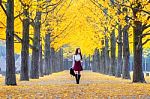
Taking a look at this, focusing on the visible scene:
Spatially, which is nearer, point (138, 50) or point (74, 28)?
point (138, 50)

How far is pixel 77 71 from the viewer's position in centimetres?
2403

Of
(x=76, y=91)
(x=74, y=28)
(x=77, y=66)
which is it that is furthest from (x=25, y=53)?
(x=74, y=28)

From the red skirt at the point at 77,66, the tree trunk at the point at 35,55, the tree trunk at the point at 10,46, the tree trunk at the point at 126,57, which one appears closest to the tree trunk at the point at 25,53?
the tree trunk at the point at 35,55

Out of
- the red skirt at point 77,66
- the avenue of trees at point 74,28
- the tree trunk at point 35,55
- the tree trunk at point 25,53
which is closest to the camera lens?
the avenue of trees at point 74,28

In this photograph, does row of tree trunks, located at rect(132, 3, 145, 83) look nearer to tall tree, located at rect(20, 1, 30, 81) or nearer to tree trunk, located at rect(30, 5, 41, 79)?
tall tree, located at rect(20, 1, 30, 81)

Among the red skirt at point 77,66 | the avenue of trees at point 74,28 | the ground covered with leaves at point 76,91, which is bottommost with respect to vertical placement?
the ground covered with leaves at point 76,91

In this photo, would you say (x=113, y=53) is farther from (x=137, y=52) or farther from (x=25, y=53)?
(x=137, y=52)

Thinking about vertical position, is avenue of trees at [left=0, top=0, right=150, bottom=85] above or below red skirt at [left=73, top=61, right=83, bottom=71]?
above

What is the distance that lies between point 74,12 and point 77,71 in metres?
27.9

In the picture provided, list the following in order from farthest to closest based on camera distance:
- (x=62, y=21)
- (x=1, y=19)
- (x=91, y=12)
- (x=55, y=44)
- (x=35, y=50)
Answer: (x=55, y=44)
(x=62, y=21)
(x=91, y=12)
(x=35, y=50)
(x=1, y=19)

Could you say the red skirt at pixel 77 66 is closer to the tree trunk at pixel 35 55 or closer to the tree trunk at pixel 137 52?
the tree trunk at pixel 137 52

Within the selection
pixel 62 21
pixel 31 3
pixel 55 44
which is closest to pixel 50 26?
pixel 62 21

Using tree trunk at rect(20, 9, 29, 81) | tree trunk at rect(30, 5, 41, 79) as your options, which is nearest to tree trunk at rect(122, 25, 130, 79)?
tree trunk at rect(30, 5, 41, 79)

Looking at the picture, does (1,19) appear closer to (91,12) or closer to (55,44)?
(91,12)
